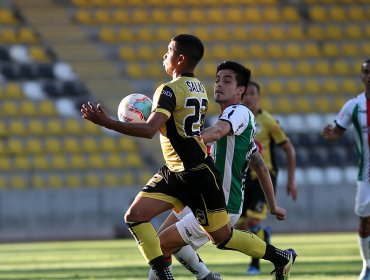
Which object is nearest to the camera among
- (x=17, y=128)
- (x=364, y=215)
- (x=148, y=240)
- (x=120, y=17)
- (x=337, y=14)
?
→ (x=148, y=240)

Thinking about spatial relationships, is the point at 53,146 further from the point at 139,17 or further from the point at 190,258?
the point at 190,258

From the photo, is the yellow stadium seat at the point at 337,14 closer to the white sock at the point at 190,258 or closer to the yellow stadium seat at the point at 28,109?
the yellow stadium seat at the point at 28,109

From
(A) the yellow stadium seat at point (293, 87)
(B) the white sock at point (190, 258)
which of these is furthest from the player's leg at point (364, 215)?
(A) the yellow stadium seat at point (293, 87)

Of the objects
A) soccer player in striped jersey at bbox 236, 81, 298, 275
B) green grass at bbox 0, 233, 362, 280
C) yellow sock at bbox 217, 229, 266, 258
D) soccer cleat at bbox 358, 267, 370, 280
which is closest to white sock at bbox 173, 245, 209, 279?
yellow sock at bbox 217, 229, 266, 258

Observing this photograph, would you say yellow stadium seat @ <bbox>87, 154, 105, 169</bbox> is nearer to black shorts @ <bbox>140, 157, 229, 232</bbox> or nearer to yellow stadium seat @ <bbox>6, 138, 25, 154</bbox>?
yellow stadium seat @ <bbox>6, 138, 25, 154</bbox>

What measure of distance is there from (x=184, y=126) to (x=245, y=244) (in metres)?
1.08

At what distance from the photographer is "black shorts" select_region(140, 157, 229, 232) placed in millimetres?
6918

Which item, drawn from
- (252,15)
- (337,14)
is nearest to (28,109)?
(252,15)

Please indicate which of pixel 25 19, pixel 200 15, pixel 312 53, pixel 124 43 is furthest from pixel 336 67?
pixel 25 19

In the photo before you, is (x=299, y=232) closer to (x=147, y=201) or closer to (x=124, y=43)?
(x=124, y=43)

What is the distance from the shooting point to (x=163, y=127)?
6.85 m

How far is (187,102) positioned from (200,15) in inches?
755

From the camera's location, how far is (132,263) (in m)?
12.5

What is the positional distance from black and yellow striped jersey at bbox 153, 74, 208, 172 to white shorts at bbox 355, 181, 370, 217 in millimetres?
2904
